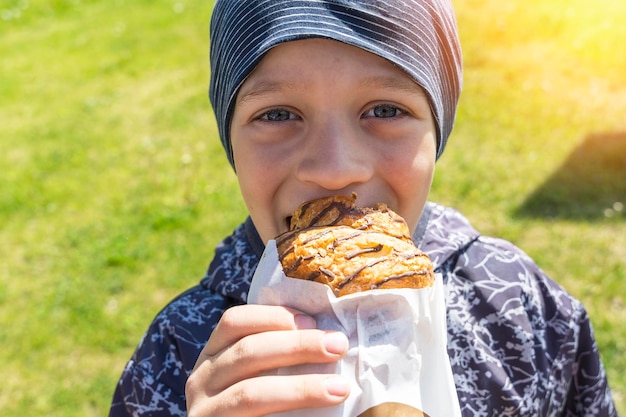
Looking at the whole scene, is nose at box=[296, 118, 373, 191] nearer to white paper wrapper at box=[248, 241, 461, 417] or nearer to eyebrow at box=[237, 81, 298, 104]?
eyebrow at box=[237, 81, 298, 104]

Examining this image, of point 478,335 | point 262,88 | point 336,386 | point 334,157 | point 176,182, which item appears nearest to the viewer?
point 336,386

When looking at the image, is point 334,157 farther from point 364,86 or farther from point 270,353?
point 270,353

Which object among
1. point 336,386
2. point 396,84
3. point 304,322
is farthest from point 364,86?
point 336,386

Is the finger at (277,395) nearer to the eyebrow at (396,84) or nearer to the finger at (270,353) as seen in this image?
the finger at (270,353)

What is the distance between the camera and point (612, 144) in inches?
255

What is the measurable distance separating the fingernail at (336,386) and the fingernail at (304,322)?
0.13m

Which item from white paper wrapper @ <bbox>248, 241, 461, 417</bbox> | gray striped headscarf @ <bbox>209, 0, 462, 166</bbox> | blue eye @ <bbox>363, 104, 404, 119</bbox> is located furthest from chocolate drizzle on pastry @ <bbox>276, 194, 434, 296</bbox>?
gray striped headscarf @ <bbox>209, 0, 462, 166</bbox>

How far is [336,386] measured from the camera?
128cm

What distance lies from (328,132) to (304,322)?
1.80 ft

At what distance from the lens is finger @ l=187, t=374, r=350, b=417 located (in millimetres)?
1275

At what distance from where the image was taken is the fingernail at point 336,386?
1271 millimetres

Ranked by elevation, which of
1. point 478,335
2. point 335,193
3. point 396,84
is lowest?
point 478,335

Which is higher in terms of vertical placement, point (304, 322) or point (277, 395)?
point (304, 322)

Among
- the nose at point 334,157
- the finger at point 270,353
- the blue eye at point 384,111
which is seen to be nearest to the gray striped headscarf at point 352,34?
the blue eye at point 384,111
